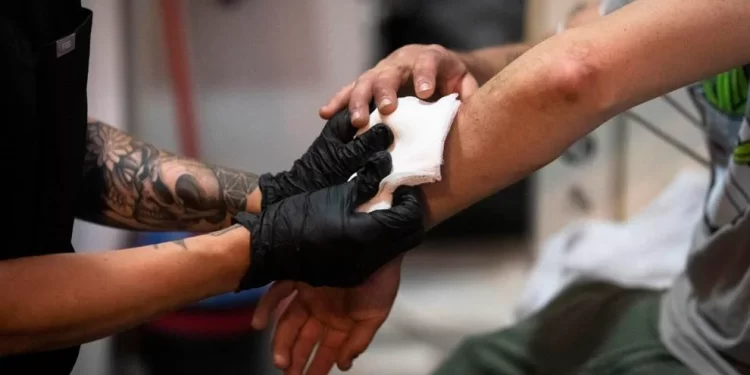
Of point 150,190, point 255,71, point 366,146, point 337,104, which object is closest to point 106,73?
point 255,71

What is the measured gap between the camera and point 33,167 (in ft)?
2.56

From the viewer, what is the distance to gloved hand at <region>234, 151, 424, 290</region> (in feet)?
2.64

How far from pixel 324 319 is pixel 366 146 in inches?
9.4

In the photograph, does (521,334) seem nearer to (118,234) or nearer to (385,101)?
(385,101)

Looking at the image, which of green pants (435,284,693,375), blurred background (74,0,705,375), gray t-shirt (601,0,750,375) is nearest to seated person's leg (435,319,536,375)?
green pants (435,284,693,375)

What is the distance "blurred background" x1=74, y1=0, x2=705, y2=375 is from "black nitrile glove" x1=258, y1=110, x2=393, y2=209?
0.76 meters

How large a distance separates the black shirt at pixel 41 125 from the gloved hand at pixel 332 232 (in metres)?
0.18

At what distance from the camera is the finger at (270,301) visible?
970 millimetres

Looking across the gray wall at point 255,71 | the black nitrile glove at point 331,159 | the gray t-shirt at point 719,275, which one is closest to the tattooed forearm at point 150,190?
the black nitrile glove at point 331,159

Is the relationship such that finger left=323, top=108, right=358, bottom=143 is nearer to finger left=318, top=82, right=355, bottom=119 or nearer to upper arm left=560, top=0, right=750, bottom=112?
finger left=318, top=82, right=355, bottom=119

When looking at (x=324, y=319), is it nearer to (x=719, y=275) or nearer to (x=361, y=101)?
(x=361, y=101)

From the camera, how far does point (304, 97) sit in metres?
1.96

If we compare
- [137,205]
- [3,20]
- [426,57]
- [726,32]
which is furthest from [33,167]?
[726,32]

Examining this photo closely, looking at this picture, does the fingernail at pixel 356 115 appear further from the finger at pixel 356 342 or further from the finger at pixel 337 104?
the finger at pixel 356 342
